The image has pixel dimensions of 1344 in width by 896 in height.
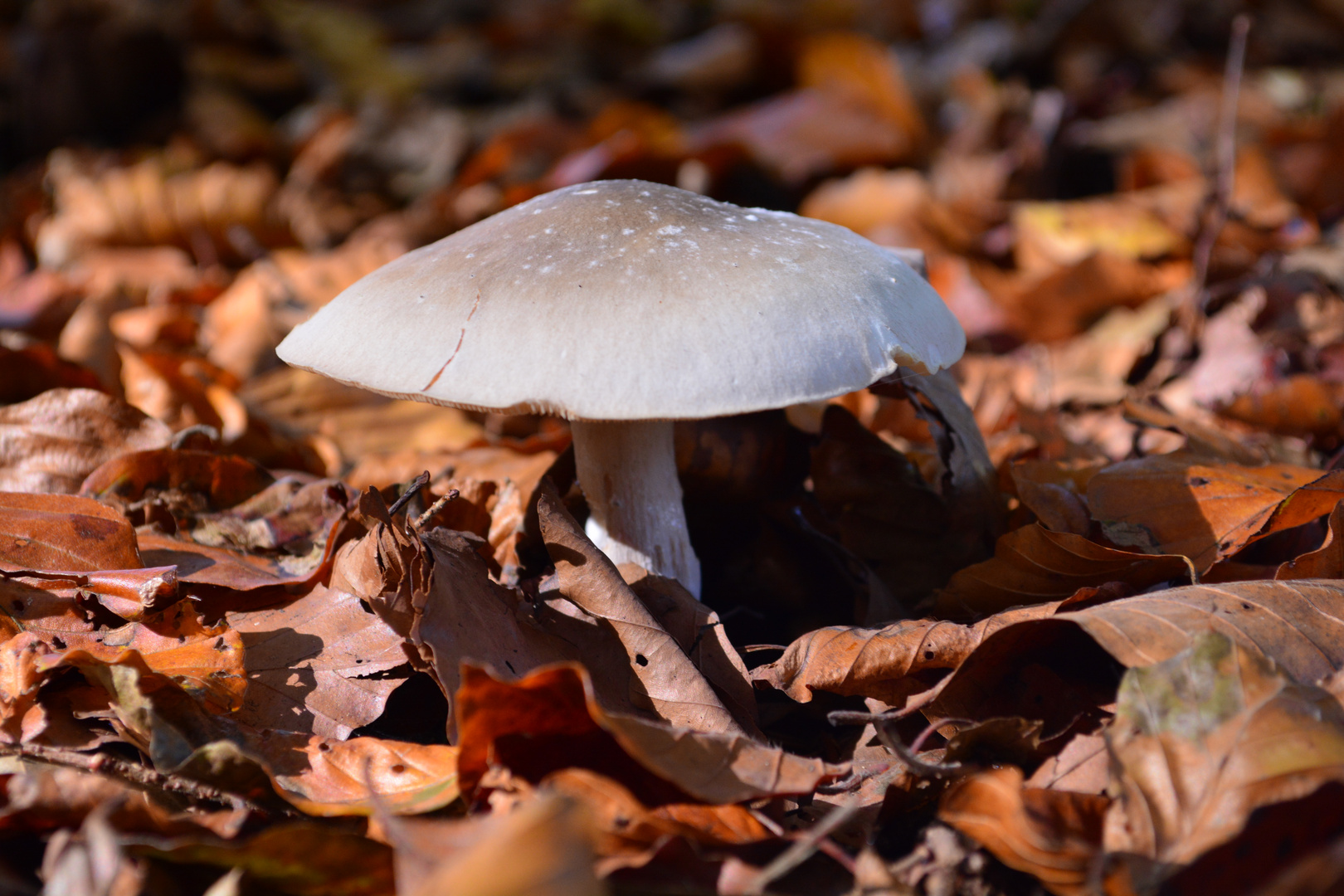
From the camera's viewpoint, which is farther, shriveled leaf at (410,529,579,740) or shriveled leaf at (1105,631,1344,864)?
shriveled leaf at (410,529,579,740)

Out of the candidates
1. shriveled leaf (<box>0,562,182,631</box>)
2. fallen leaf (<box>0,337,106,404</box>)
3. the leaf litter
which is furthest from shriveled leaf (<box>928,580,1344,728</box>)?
fallen leaf (<box>0,337,106,404</box>)

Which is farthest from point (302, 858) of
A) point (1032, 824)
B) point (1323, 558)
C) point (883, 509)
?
point (1323, 558)

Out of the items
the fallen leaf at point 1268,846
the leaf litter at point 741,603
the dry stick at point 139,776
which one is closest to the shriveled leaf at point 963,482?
the leaf litter at point 741,603

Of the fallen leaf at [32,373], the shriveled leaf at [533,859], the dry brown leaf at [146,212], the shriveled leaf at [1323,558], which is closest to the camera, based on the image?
the shriveled leaf at [533,859]

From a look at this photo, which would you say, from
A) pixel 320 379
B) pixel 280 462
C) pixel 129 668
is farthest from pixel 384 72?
pixel 129 668

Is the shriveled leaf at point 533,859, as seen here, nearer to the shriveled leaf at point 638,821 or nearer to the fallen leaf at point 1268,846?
the shriveled leaf at point 638,821

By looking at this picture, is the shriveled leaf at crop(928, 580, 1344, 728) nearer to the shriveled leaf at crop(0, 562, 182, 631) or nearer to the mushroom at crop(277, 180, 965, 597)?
the mushroom at crop(277, 180, 965, 597)

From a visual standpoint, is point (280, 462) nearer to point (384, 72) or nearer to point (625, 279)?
point (625, 279)

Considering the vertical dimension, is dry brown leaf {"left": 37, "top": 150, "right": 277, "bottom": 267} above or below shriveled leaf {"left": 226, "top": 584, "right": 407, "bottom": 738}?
above
